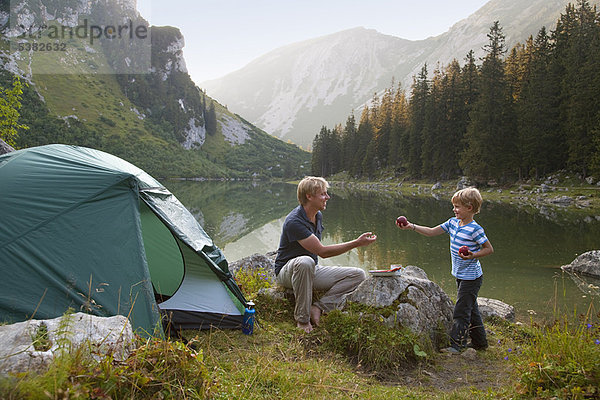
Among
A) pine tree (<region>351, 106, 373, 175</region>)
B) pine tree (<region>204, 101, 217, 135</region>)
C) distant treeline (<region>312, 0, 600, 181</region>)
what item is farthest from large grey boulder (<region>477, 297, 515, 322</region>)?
pine tree (<region>204, 101, 217, 135</region>)

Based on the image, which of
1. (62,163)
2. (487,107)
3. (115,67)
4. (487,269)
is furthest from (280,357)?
(115,67)

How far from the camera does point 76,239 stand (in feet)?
13.0

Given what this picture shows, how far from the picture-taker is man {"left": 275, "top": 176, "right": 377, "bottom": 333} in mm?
4809

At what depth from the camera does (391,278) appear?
4875 millimetres

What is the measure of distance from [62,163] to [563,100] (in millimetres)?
38254

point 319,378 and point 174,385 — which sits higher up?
point 174,385

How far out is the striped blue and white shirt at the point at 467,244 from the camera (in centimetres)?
468

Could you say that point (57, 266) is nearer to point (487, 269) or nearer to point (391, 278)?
point (391, 278)

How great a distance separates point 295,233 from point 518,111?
Answer: 124 ft

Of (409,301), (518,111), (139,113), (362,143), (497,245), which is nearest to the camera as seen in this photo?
(409,301)

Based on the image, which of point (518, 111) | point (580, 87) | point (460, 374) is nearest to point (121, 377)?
point (460, 374)

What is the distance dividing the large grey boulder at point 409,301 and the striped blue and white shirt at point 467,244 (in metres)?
0.50

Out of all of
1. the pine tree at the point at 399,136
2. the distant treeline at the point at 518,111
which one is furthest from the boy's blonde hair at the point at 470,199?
the pine tree at the point at 399,136

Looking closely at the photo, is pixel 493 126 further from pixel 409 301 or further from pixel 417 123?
pixel 409 301
